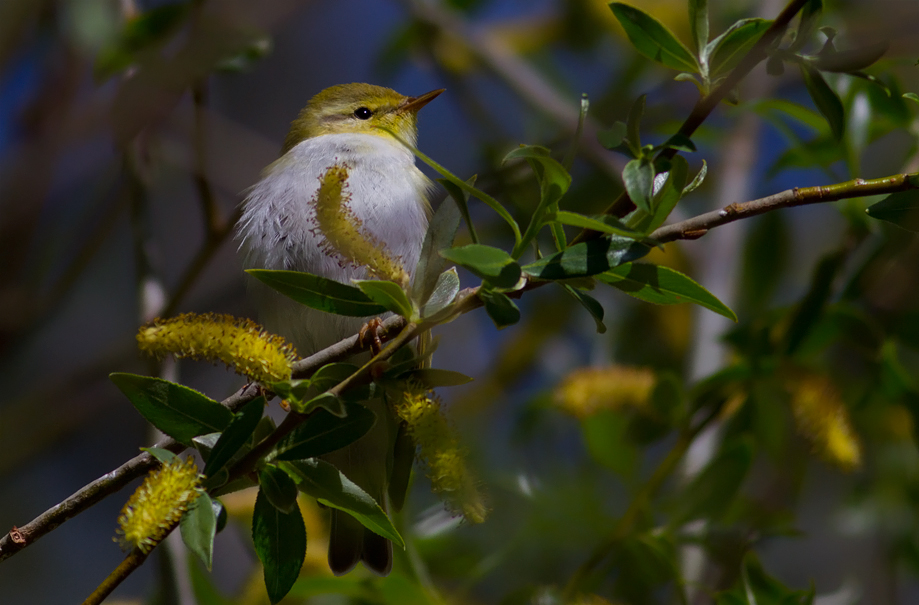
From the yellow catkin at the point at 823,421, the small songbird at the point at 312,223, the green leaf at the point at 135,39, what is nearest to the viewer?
the yellow catkin at the point at 823,421

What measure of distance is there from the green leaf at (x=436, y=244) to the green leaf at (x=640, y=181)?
176mm

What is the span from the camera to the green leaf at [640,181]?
817 mm

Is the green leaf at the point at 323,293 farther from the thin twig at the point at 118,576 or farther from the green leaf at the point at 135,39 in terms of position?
the green leaf at the point at 135,39

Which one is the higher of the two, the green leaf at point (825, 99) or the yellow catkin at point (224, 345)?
the green leaf at point (825, 99)

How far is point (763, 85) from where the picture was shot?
311cm

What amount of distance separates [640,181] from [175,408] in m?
0.57

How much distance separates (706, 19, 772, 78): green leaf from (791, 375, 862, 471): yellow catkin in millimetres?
703

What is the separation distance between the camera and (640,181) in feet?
2.73

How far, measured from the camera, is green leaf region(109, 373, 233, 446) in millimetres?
949

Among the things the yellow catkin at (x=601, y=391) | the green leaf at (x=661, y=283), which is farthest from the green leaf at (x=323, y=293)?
the yellow catkin at (x=601, y=391)

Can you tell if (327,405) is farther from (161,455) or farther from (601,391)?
(601,391)

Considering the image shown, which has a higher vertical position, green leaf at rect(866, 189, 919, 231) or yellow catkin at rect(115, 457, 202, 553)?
green leaf at rect(866, 189, 919, 231)

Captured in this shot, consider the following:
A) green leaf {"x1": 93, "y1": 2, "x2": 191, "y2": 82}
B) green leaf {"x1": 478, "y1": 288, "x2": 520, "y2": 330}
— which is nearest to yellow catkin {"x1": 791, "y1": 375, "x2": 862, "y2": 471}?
green leaf {"x1": 478, "y1": 288, "x2": 520, "y2": 330}

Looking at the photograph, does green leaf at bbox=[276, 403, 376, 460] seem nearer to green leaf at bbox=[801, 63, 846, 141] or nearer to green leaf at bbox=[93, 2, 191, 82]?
green leaf at bbox=[801, 63, 846, 141]
